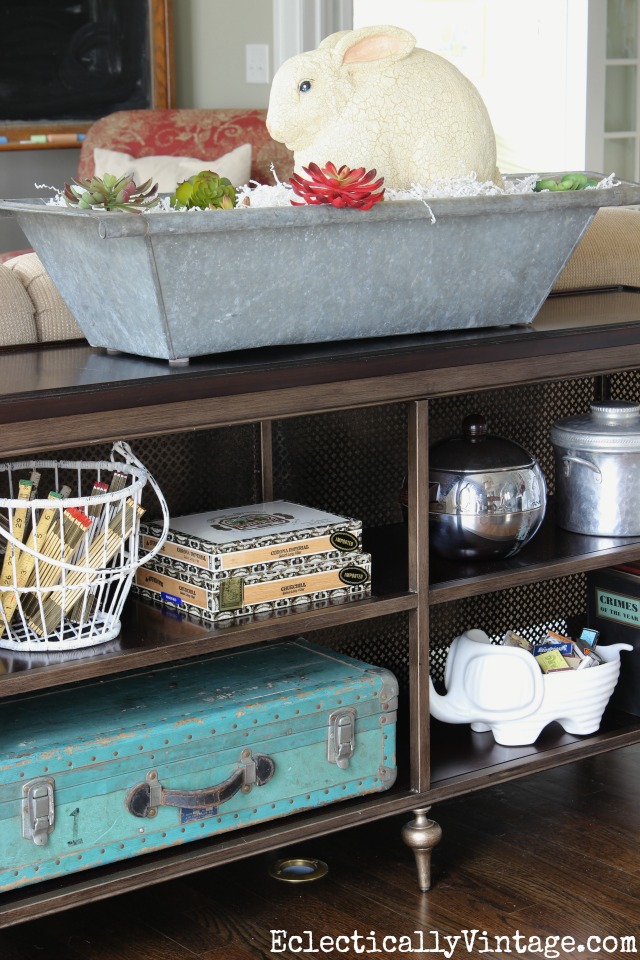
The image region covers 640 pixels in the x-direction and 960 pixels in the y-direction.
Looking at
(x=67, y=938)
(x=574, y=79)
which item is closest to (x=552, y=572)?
(x=67, y=938)

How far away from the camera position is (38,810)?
4.80 feet

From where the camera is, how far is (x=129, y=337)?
1546 millimetres

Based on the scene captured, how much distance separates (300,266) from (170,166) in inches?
93.7

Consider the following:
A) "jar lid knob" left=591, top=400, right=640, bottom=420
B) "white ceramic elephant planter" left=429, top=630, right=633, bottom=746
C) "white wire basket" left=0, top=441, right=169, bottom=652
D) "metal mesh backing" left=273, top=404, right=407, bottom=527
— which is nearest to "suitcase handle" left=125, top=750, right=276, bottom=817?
"white wire basket" left=0, top=441, right=169, bottom=652

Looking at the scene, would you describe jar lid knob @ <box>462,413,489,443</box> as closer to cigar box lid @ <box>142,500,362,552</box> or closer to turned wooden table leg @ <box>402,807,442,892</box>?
cigar box lid @ <box>142,500,362,552</box>

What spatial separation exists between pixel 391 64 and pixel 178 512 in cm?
69

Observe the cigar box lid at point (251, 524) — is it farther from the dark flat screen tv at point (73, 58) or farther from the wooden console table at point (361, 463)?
the dark flat screen tv at point (73, 58)

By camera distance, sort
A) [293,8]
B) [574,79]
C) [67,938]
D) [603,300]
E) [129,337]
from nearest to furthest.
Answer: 1. [129,337]
2. [67,938]
3. [603,300]
4. [293,8]
5. [574,79]

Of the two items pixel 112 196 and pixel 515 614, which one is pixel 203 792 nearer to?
pixel 112 196

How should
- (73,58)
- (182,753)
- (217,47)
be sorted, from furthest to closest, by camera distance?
(217,47)
(73,58)
(182,753)

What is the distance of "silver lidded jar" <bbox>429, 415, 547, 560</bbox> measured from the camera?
1.82 metres

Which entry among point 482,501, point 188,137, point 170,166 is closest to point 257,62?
point 188,137

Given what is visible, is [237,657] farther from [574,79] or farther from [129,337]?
[574,79]

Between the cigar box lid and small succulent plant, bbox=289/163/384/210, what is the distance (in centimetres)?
42
